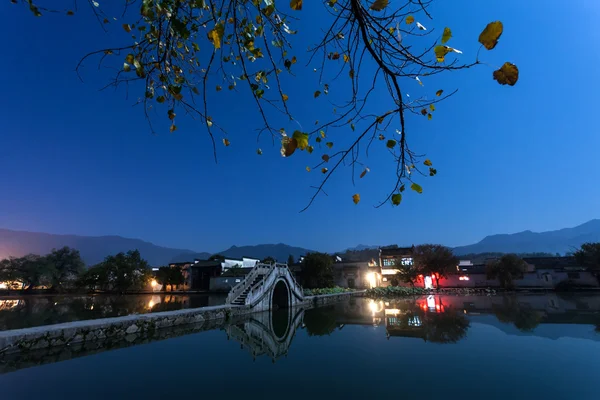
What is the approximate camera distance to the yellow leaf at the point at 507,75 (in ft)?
5.62

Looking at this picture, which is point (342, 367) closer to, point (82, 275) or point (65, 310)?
point (65, 310)

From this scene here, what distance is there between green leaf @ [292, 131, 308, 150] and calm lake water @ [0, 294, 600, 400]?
676 cm

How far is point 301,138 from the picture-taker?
6.35 ft

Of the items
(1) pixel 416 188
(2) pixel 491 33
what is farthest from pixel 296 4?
(1) pixel 416 188

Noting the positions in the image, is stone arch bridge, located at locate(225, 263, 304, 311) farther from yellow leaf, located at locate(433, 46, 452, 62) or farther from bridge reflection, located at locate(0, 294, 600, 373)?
yellow leaf, located at locate(433, 46, 452, 62)

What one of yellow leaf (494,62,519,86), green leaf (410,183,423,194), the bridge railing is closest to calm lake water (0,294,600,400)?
the bridge railing

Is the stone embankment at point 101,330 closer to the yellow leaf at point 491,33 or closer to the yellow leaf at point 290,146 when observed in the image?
the yellow leaf at point 290,146

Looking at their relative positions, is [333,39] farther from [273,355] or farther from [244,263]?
[244,263]

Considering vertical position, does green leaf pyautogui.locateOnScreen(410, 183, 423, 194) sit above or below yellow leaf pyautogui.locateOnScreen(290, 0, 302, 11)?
below

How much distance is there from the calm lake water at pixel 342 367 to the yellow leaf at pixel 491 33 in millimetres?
7352

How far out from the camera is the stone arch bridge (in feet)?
67.4

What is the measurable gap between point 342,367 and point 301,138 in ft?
29.6

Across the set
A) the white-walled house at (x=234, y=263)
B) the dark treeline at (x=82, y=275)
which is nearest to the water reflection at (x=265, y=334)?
the white-walled house at (x=234, y=263)

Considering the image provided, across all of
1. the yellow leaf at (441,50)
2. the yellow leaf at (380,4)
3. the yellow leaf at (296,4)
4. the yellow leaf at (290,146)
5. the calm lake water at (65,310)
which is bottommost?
the calm lake water at (65,310)
